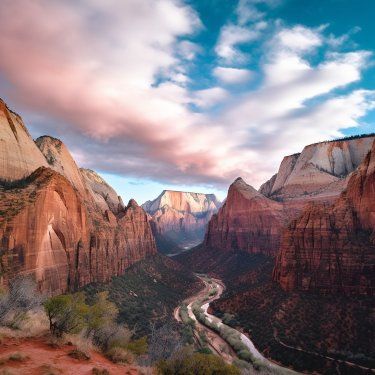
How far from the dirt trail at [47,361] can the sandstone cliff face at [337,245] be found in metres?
53.3

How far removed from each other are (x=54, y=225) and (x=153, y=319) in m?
29.6

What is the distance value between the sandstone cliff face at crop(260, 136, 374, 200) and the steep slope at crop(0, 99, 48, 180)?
117 m

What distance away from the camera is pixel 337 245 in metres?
65.3

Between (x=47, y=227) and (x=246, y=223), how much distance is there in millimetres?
120989

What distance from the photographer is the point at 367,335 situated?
1981 inches

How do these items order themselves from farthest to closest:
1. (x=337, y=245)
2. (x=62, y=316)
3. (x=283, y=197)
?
(x=283, y=197) → (x=337, y=245) → (x=62, y=316)

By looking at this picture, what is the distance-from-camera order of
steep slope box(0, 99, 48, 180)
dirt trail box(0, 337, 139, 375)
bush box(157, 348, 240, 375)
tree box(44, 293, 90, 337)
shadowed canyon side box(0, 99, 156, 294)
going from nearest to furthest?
dirt trail box(0, 337, 139, 375) < bush box(157, 348, 240, 375) < tree box(44, 293, 90, 337) < shadowed canyon side box(0, 99, 156, 294) < steep slope box(0, 99, 48, 180)

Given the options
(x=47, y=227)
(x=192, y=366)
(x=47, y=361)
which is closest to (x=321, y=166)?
(x=47, y=227)

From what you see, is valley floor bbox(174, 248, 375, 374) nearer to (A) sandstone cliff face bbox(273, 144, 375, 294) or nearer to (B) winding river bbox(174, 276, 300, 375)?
(B) winding river bbox(174, 276, 300, 375)

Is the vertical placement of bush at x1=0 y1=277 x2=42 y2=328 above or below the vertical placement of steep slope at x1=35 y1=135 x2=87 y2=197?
below

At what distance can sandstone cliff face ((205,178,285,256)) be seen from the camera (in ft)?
473

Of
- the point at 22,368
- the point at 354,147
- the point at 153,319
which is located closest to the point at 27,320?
the point at 22,368

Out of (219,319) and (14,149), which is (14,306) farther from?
(219,319)

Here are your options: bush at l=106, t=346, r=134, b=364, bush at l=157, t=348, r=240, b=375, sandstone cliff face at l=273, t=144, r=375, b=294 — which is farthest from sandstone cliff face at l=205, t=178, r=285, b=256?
bush at l=106, t=346, r=134, b=364
